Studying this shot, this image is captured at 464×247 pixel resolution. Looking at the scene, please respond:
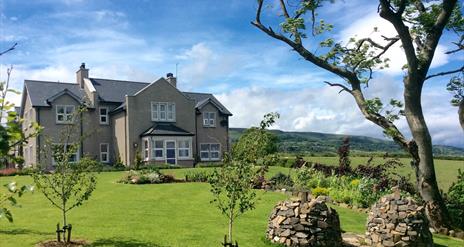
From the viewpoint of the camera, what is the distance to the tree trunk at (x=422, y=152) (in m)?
15.1

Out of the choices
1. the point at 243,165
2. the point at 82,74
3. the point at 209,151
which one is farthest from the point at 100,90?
the point at 243,165

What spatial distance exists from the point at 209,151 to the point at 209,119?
304 cm

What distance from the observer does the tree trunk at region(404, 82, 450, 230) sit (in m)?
15.1

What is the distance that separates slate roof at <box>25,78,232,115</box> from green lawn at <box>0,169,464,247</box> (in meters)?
20.4

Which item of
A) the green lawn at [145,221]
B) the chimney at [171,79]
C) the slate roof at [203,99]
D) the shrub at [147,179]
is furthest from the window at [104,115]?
the green lawn at [145,221]

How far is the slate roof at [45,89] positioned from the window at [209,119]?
1118 cm

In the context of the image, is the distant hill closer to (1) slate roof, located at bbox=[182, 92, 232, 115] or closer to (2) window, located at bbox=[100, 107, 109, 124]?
(1) slate roof, located at bbox=[182, 92, 232, 115]

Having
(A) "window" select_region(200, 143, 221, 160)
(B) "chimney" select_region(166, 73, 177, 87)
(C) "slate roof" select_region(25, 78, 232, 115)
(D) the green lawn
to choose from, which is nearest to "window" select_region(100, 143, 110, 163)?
(C) "slate roof" select_region(25, 78, 232, 115)

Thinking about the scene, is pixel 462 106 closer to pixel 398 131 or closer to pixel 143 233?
pixel 398 131

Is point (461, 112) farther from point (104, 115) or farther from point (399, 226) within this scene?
point (104, 115)

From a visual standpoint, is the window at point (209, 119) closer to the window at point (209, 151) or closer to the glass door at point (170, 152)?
the window at point (209, 151)

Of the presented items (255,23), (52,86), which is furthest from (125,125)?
(255,23)

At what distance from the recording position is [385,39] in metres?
17.3

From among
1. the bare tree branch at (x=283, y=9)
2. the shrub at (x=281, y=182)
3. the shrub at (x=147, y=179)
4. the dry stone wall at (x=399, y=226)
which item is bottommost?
the dry stone wall at (x=399, y=226)
